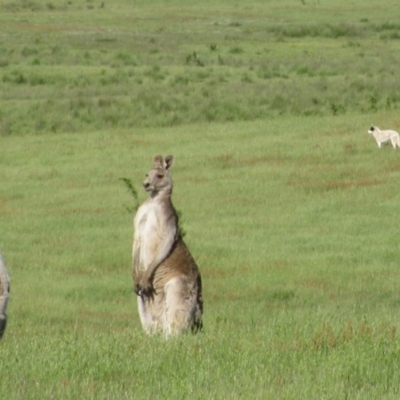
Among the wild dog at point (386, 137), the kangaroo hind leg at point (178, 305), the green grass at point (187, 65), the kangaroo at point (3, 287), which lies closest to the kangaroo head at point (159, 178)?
the kangaroo hind leg at point (178, 305)

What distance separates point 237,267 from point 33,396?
9509 millimetres

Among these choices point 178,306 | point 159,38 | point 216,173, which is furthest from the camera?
point 159,38

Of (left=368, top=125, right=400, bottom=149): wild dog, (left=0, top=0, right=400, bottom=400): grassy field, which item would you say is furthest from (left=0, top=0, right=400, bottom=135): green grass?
(left=368, top=125, right=400, bottom=149): wild dog

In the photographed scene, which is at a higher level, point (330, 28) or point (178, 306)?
point (178, 306)

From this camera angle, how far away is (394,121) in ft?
93.3

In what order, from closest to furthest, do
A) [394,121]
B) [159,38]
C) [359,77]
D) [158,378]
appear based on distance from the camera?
1. [158,378]
2. [394,121]
3. [359,77]
4. [159,38]

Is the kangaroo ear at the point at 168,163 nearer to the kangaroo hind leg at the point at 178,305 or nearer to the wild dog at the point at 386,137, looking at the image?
the kangaroo hind leg at the point at 178,305

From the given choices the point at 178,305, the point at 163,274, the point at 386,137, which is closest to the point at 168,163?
the point at 163,274

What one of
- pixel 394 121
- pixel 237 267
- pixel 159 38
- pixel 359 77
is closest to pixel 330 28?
pixel 159 38

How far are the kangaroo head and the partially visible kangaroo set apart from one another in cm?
1

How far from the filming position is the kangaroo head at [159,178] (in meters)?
9.18

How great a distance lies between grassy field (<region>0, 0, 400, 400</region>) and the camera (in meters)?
7.07

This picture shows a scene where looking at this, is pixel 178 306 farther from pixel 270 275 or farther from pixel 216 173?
pixel 216 173

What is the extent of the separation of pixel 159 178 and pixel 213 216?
34.9 feet
